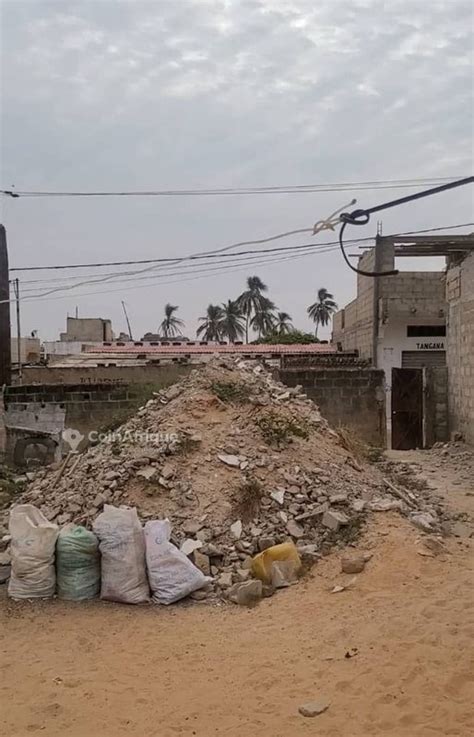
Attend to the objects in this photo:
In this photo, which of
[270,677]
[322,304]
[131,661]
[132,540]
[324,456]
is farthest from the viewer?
[322,304]

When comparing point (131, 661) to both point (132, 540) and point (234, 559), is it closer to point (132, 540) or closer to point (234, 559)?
point (132, 540)

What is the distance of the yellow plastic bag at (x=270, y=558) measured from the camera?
469cm

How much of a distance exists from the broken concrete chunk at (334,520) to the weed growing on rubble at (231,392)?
6.85ft

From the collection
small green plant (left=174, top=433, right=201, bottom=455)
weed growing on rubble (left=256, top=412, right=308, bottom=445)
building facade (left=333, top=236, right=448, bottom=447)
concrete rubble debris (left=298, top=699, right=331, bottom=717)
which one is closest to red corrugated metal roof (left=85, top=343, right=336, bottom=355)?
building facade (left=333, top=236, right=448, bottom=447)

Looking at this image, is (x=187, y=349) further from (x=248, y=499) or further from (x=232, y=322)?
(x=232, y=322)

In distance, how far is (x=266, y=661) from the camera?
3.53 meters

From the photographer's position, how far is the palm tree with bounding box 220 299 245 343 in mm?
41531

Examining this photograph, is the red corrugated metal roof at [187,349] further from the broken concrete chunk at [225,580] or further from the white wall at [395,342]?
the broken concrete chunk at [225,580]

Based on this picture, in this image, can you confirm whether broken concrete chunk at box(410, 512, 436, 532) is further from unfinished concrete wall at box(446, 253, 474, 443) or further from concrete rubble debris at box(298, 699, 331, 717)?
unfinished concrete wall at box(446, 253, 474, 443)

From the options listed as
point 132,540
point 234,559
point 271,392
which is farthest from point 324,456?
point 132,540

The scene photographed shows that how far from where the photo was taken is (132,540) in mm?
4457

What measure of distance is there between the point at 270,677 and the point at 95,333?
1006 inches

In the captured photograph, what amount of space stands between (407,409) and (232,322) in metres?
30.0

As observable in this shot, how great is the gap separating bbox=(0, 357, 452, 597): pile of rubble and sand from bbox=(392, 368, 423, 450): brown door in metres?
4.78
